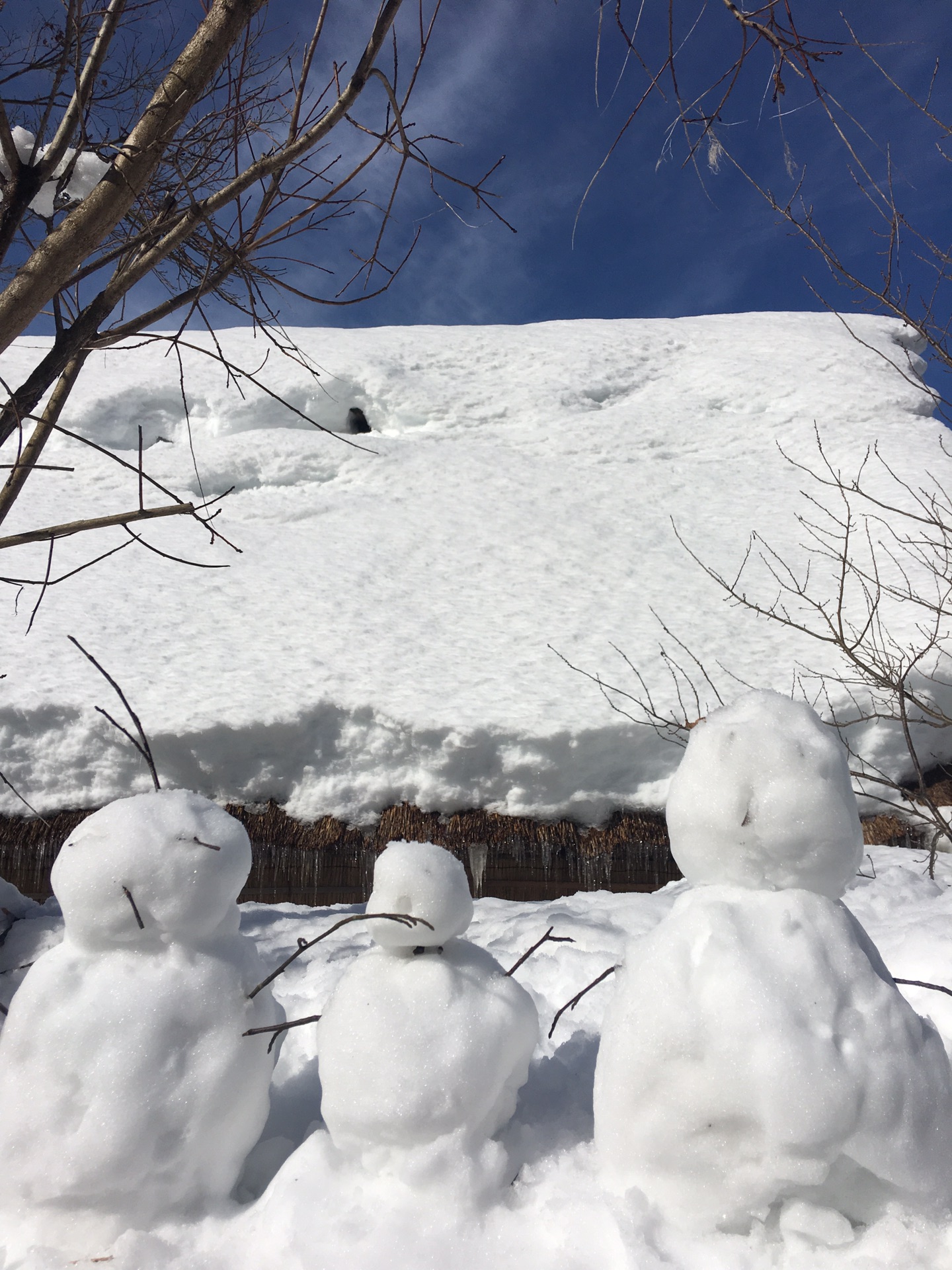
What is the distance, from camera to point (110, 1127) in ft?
3.73

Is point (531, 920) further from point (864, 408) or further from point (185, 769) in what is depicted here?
point (864, 408)

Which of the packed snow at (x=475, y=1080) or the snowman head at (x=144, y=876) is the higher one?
the snowman head at (x=144, y=876)

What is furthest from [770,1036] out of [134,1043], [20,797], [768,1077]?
[20,797]

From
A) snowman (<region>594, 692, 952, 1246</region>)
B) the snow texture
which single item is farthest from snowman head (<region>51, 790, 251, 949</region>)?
the snow texture

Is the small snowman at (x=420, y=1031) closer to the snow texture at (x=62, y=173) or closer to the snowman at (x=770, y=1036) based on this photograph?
the snowman at (x=770, y=1036)

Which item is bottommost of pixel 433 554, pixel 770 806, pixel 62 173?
pixel 770 806

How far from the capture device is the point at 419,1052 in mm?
1197

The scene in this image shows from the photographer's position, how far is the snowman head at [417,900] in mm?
1289

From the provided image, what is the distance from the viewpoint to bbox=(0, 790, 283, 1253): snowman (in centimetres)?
115

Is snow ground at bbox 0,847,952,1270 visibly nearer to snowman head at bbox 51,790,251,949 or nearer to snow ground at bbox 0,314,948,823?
snowman head at bbox 51,790,251,949

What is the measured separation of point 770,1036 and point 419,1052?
0.57m

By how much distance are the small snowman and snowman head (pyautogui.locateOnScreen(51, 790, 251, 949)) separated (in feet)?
0.97

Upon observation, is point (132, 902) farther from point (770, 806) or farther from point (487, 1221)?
point (770, 806)

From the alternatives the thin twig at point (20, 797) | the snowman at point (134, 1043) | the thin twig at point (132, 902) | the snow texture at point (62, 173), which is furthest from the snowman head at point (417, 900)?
the snow texture at point (62, 173)
